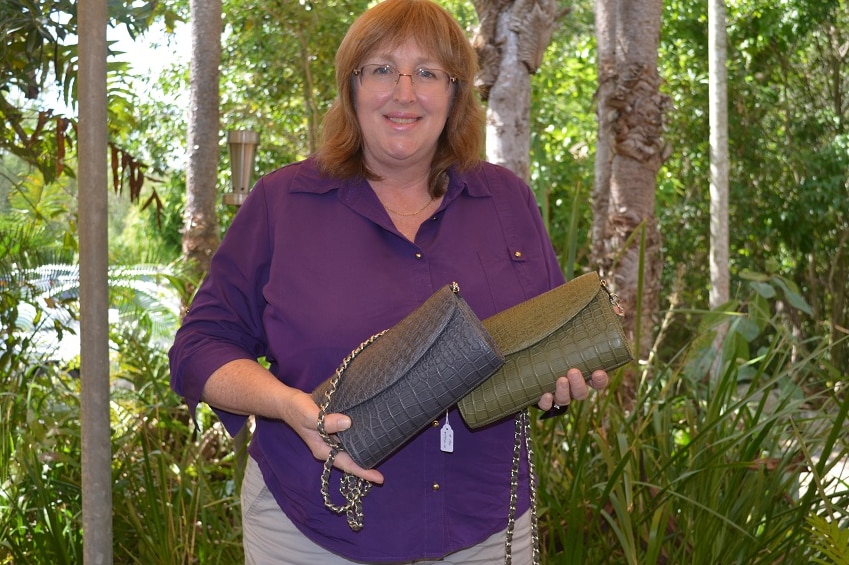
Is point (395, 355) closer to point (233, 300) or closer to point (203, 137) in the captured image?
point (233, 300)

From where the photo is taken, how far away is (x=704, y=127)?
14391 mm

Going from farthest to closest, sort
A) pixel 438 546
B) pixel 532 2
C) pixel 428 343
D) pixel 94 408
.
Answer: pixel 532 2 < pixel 94 408 < pixel 438 546 < pixel 428 343

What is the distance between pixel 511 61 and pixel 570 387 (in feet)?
12.1

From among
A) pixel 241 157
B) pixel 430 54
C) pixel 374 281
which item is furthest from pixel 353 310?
pixel 241 157

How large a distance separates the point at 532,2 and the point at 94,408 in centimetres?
374

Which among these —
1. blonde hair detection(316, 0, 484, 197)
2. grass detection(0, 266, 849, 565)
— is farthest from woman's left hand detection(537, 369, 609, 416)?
grass detection(0, 266, 849, 565)

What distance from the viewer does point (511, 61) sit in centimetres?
516

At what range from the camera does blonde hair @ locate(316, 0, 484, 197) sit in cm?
195

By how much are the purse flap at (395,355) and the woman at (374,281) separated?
7.6 inches

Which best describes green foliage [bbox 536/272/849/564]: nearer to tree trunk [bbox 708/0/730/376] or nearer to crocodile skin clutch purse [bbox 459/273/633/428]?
crocodile skin clutch purse [bbox 459/273/633/428]

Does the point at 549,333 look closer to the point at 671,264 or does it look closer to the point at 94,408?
the point at 94,408

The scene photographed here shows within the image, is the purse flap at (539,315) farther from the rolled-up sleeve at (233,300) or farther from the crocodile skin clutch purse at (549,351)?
the rolled-up sleeve at (233,300)

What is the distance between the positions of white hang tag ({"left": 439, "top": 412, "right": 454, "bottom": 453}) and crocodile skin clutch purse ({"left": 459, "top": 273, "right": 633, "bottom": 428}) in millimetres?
110

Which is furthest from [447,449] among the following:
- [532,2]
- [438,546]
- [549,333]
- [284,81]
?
[284,81]
